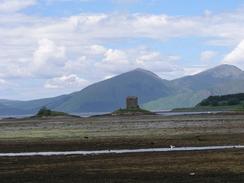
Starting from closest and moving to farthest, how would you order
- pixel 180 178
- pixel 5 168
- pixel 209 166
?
pixel 180 178 → pixel 209 166 → pixel 5 168

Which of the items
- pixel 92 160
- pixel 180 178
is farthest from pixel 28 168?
pixel 180 178

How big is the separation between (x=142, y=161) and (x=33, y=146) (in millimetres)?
22334

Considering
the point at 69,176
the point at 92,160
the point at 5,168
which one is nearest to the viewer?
the point at 69,176

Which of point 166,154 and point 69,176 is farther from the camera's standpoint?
point 166,154

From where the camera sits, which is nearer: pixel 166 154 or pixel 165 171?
pixel 165 171

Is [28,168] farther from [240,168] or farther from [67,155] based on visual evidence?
[240,168]

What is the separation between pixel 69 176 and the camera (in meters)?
35.6

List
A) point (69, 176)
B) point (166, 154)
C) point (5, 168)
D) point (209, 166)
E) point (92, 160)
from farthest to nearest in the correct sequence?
1. point (166, 154)
2. point (92, 160)
3. point (5, 168)
4. point (209, 166)
5. point (69, 176)

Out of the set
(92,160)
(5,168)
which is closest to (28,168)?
(5,168)

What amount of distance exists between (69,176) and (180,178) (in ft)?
20.8

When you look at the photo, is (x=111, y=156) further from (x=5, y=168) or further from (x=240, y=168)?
(x=240, y=168)

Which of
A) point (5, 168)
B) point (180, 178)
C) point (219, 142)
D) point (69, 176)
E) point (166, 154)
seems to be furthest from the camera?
point (219, 142)

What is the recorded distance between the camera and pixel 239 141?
59562mm

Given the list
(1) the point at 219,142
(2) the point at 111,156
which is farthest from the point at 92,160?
(1) the point at 219,142
